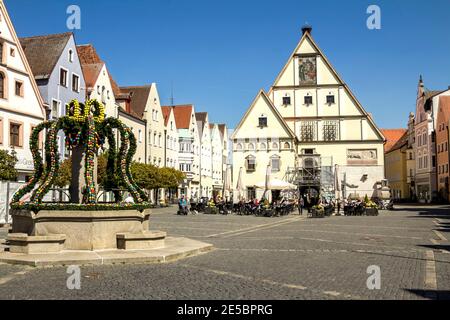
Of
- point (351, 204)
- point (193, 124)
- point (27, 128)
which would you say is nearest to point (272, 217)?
point (351, 204)

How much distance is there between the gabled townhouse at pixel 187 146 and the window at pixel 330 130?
22.1 meters

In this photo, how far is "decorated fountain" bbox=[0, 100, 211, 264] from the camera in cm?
1252

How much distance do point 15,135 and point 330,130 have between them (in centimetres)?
3098

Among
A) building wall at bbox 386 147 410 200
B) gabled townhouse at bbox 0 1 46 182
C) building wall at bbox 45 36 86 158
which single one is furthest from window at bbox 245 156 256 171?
building wall at bbox 386 147 410 200

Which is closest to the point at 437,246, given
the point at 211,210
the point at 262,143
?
the point at 211,210

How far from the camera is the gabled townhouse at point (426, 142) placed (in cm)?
6950

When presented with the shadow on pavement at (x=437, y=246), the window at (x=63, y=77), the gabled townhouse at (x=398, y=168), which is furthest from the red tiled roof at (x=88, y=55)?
the gabled townhouse at (x=398, y=168)

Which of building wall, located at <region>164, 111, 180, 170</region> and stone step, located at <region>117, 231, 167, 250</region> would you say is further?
building wall, located at <region>164, 111, 180, 170</region>

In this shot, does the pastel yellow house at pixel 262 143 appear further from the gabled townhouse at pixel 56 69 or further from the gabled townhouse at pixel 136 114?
the gabled townhouse at pixel 56 69

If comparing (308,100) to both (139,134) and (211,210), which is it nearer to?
(139,134)

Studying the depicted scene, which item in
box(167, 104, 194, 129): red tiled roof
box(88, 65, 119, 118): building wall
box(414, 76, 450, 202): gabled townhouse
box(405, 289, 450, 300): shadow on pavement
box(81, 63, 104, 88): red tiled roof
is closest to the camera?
box(405, 289, 450, 300): shadow on pavement

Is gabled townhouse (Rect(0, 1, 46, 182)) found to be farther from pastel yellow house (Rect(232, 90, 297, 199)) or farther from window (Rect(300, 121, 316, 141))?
window (Rect(300, 121, 316, 141))

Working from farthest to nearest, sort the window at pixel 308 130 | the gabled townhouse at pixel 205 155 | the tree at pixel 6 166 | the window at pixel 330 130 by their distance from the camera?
1. the gabled townhouse at pixel 205 155
2. the window at pixel 308 130
3. the window at pixel 330 130
4. the tree at pixel 6 166

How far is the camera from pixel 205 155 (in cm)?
8156
